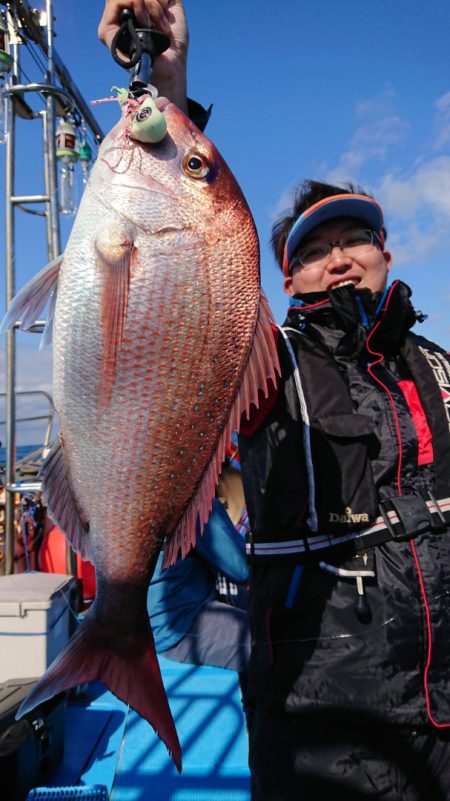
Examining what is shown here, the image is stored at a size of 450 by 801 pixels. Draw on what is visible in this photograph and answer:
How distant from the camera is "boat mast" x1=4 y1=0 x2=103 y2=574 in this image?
3922 millimetres

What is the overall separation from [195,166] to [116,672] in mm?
1377

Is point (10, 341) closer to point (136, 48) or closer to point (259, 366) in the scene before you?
point (136, 48)

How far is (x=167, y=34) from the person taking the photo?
1.56 m

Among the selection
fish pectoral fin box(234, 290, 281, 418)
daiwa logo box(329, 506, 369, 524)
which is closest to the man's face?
fish pectoral fin box(234, 290, 281, 418)

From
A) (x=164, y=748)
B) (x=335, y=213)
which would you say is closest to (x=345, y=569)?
(x=335, y=213)

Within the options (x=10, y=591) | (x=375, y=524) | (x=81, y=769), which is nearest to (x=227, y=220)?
(x=375, y=524)

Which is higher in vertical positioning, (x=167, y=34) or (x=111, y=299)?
(x=167, y=34)

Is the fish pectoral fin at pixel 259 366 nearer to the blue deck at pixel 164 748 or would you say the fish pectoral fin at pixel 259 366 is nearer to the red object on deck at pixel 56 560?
the blue deck at pixel 164 748

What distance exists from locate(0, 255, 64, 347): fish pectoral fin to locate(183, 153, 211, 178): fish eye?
1.44 ft

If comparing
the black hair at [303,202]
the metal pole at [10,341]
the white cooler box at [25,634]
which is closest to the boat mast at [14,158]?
the metal pole at [10,341]

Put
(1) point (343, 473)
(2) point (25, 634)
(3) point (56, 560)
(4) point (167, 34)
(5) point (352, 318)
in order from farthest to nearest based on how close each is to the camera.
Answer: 1. (3) point (56, 560)
2. (2) point (25, 634)
3. (5) point (352, 318)
4. (1) point (343, 473)
5. (4) point (167, 34)

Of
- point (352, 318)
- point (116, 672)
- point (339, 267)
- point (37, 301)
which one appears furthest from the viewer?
point (339, 267)

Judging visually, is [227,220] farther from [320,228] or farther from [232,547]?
[232,547]

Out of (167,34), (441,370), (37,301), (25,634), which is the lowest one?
(25,634)
